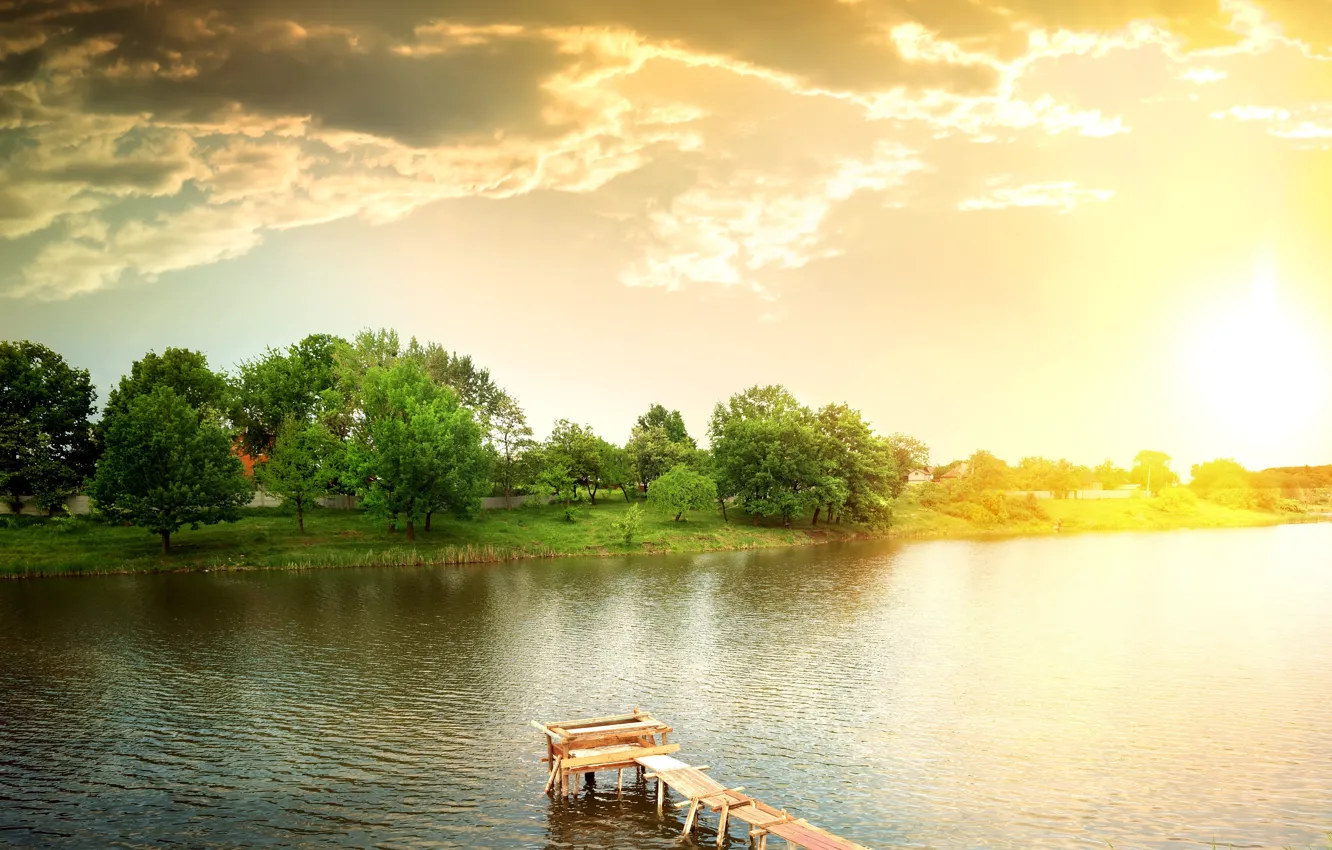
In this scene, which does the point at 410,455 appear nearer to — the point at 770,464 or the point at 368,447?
the point at 368,447

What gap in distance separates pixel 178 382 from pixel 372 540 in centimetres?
3226

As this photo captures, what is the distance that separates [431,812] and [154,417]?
72930 mm

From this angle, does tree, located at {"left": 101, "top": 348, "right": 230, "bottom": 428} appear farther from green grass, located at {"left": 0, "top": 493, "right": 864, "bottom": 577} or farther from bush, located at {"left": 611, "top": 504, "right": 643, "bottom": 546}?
bush, located at {"left": 611, "top": 504, "right": 643, "bottom": 546}

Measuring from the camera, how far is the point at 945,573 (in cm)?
7781

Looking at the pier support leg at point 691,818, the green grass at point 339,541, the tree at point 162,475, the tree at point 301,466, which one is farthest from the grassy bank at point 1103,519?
the pier support leg at point 691,818

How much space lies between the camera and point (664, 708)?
33.3 metres

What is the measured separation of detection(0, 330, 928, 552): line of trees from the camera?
8106 centimetres

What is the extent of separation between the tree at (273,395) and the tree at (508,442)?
21.9 metres

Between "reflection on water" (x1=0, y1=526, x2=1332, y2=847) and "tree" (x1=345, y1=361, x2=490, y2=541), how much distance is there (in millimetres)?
19983

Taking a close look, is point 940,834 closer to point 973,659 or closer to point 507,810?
point 507,810

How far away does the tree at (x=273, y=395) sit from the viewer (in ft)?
337

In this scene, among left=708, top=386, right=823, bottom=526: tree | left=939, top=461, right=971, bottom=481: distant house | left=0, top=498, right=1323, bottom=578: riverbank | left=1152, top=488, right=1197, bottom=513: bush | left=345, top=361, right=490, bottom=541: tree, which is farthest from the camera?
left=1152, top=488, right=1197, bottom=513: bush

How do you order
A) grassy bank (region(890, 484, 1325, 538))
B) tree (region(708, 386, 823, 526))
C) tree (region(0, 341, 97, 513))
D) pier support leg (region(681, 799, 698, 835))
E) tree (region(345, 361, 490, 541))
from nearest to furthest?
1. pier support leg (region(681, 799, 698, 835))
2. tree (region(345, 361, 490, 541))
3. tree (region(0, 341, 97, 513))
4. tree (region(708, 386, 823, 526))
5. grassy bank (region(890, 484, 1325, 538))

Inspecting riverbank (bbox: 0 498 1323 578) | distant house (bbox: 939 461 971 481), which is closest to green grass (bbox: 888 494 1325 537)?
riverbank (bbox: 0 498 1323 578)
